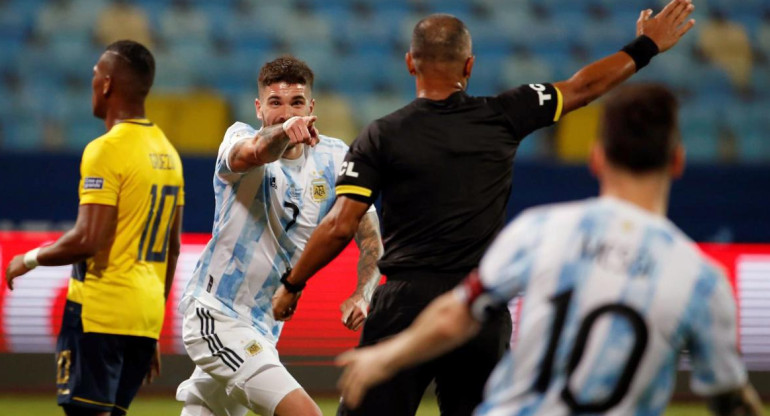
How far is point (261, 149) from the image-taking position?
15.4 feet

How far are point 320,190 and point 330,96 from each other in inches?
283

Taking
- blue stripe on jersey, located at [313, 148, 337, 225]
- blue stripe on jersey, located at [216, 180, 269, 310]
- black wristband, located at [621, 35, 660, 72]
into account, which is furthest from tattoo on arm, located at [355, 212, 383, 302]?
black wristband, located at [621, 35, 660, 72]

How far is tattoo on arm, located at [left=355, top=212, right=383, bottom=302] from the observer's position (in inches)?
198

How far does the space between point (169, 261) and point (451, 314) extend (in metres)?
3.28

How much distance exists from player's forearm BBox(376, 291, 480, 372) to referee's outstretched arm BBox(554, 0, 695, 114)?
211 centimetres

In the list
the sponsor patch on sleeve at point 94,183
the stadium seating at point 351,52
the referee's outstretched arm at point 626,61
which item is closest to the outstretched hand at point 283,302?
the sponsor patch on sleeve at point 94,183

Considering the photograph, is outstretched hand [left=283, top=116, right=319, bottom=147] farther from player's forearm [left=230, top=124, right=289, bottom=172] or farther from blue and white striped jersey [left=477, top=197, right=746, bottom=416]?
blue and white striped jersey [left=477, top=197, right=746, bottom=416]

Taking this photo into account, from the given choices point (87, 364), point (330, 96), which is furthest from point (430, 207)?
point (330, 96)

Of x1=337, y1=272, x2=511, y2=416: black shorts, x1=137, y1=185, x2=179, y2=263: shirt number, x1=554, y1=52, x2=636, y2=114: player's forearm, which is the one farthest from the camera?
x1=137, y1=185, x2=179, y2=263: shirt number

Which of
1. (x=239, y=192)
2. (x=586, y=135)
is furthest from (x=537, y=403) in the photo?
(x=586, y=135)

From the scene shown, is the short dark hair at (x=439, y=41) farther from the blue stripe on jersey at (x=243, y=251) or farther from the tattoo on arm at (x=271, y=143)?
the blue stripe on jersey at (x=243, y=251)

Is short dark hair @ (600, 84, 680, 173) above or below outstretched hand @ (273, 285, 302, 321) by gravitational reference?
above

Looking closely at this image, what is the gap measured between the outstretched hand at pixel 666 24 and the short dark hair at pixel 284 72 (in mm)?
1650

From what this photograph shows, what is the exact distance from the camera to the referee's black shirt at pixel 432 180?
4.25 m
